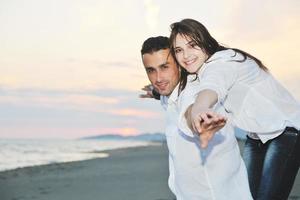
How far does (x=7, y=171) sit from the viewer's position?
43.2ft

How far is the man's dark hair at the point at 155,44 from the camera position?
358 cm

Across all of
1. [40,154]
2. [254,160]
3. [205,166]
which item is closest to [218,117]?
[205,166]

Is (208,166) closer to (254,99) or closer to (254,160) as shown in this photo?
(254,99)

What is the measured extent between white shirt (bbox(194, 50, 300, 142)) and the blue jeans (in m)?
0.10

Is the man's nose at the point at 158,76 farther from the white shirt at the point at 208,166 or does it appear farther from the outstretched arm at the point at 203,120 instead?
the outstretched arm at the point at 203,120

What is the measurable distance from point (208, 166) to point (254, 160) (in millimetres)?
1785

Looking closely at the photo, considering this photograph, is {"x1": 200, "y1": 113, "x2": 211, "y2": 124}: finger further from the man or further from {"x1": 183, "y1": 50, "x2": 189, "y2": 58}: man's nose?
{"x1": 183, "y1": 50, "x2": 189, "y2": 58}: man's nose

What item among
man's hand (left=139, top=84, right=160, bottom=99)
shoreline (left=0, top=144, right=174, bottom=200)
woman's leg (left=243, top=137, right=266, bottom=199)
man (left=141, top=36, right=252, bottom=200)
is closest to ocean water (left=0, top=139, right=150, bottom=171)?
shoreline (left=0, top=144, right=174, bottom=200)

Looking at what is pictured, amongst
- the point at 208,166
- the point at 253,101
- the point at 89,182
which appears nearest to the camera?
the point at 208,166

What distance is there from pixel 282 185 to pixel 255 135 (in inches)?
17.2

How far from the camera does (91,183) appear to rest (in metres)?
9.98

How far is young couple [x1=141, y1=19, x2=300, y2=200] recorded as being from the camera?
2438mm

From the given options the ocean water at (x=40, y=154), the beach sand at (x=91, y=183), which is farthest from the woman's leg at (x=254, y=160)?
the ocean water at (x=40, y=154)

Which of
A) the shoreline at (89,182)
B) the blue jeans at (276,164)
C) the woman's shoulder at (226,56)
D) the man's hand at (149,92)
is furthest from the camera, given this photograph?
the shoreline at (89,182)
